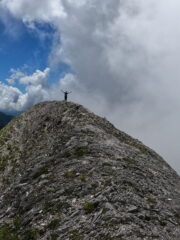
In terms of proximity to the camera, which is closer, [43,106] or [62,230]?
[62,230]

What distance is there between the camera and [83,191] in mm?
19969

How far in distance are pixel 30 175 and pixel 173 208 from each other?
11522mm

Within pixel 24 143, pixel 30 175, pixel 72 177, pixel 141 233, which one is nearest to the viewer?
pixel 141 233

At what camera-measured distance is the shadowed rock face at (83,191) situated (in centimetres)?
1645

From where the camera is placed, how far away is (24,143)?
35812 mm

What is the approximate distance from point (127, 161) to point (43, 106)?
22.3 m

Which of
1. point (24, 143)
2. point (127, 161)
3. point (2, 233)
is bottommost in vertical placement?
point (2, 233)

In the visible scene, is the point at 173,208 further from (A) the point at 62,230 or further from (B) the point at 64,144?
(B) the point at 64,144

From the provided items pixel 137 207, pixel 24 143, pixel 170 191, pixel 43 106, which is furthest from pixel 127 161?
pixel 43 106

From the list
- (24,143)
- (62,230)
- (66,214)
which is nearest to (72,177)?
(66,214)

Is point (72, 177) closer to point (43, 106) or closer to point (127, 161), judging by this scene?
point (127, 161)

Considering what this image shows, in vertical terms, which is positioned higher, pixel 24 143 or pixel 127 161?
pixel 24 143

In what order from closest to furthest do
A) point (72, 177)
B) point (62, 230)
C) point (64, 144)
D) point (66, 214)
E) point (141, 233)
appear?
1. point (141, 233)
2. point (62, 230)
3. point (66, 214)
4. point (72, 177)
5. point (64, 144)

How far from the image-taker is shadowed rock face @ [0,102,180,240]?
16453 millimetres
